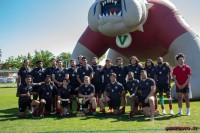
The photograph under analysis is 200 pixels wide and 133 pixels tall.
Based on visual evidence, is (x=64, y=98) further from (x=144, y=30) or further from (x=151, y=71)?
(x=144, y=30)

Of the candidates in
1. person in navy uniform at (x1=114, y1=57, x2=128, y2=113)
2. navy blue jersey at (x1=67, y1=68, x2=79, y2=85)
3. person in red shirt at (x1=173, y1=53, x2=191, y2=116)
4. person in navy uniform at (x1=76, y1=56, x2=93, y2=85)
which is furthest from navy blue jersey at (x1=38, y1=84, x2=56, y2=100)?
person in red shirt at (x1=173, y1=53, x2=191, y2=116)

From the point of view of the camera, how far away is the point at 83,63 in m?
7.54

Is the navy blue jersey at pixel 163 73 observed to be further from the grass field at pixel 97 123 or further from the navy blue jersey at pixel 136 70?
the grass field at pixel 97 123

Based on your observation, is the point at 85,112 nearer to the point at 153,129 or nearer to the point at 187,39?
the point at 153,129

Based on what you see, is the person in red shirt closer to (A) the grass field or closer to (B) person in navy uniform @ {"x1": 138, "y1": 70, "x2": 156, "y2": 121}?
(A) the grass field

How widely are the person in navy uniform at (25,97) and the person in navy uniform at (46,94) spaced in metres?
0.20

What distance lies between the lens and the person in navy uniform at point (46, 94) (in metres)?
7.13

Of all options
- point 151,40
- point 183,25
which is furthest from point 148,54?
point 183,25

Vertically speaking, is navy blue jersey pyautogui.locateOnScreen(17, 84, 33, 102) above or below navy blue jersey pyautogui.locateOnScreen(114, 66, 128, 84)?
below

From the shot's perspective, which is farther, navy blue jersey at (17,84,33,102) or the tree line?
the tree line

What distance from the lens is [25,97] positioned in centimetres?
705

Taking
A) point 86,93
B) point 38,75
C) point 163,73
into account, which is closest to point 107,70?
point 86,93

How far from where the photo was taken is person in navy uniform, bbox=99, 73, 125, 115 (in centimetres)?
702

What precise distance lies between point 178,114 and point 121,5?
3.28 metres
